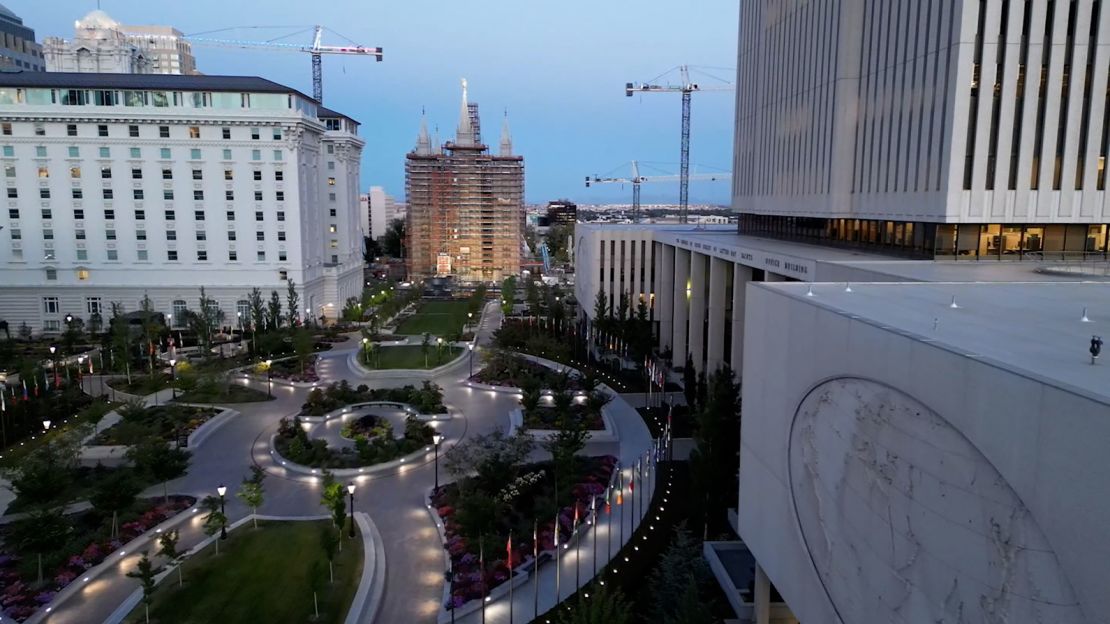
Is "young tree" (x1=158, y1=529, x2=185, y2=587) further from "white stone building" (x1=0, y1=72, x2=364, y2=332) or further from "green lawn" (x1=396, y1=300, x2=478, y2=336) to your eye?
"white stone building" (x1=0, y1=72, x2=364, y2=332)

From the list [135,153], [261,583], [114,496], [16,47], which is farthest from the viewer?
[16,47]

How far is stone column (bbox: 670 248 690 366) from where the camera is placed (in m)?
43.0

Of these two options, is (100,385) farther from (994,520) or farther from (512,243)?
(512,243)

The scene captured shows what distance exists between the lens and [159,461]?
2420cm

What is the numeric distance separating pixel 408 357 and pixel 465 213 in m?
57.2

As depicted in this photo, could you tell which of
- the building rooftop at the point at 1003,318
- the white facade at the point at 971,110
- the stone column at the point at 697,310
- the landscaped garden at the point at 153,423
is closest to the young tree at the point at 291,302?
the landscaped garden at the point at 153,423

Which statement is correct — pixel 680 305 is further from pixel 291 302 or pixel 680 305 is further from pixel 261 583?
pixel 291 302

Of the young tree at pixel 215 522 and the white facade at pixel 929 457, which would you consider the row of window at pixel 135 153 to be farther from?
the white facade at pixel 929 457

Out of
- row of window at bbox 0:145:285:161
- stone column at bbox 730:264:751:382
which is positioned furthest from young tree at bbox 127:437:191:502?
row of window at bbox 0:145:285:161

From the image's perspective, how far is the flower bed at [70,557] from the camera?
59.0 feet

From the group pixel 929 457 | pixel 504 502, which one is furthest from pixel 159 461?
pixel 929 457

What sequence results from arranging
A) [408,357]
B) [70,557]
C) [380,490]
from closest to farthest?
[70,557] → [380,490] → [408,357]

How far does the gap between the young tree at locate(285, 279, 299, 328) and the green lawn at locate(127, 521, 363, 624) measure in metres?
36.0

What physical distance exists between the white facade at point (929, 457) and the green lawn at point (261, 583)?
36.0 feet
